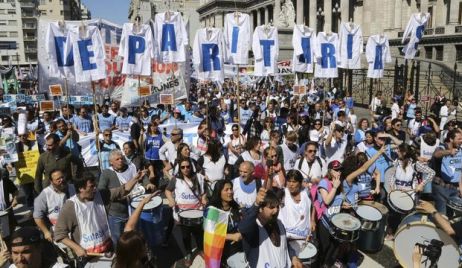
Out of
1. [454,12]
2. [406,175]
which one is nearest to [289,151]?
[406,175]

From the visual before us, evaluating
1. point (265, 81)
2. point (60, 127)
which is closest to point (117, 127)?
point (60, 127)

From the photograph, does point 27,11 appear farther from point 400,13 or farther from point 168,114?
point 168,114

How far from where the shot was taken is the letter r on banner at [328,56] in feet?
35.1

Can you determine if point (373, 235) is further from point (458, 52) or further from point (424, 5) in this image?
point (424, 5)

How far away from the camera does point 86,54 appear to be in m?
8.23

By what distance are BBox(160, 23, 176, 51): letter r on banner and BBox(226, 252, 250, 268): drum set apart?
6365 mm

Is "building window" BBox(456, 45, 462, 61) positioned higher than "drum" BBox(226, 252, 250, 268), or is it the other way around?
"building window" BBox(456, 45, 462, 61)

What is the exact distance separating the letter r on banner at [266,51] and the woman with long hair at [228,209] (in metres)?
5.96

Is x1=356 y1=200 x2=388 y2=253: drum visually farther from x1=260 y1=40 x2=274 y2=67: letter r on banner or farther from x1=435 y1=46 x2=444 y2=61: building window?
x1=435 y1=46 x2=444 y2=61: building window

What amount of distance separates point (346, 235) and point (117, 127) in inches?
321

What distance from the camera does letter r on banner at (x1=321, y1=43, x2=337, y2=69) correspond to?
1070cm

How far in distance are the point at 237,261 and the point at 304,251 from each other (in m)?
0.80

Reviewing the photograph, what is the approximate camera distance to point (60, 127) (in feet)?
28.2

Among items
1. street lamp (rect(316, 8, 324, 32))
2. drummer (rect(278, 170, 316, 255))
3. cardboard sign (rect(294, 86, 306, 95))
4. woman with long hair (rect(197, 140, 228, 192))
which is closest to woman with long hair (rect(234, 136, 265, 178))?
woman with long hair (rect(197, 140, 228, 192))
